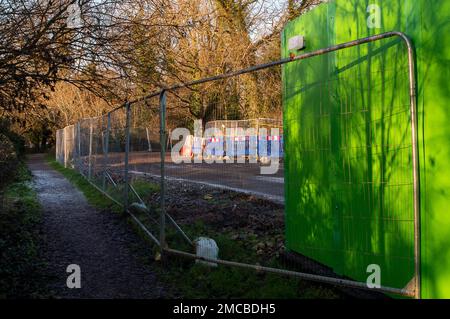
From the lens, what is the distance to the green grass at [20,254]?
18.0ft

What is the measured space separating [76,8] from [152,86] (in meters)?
1.98

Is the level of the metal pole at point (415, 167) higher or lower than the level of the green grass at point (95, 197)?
higher

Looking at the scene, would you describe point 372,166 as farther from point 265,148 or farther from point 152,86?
point 152,86

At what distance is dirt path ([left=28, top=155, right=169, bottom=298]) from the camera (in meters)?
5.64

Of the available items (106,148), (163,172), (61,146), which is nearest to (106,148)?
(106,148)

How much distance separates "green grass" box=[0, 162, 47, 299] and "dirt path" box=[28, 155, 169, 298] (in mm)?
153

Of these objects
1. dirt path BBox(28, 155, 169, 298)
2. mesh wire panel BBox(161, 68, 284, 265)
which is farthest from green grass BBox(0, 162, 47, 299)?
mesh wire panel BBox(161, 68, 284, 265)

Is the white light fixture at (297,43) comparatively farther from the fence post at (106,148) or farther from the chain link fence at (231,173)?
the fence post at (106,148)

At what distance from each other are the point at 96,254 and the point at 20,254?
0.99 meters

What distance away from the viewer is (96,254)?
285 inches

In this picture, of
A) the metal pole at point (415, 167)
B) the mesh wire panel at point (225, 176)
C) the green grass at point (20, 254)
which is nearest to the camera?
the metal pole at point (415, 167)

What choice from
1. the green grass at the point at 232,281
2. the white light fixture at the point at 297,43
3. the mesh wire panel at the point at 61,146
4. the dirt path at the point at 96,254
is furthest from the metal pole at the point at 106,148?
the mesh wire panel at the point at 61,146

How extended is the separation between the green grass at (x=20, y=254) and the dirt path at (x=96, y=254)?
153 millimetres

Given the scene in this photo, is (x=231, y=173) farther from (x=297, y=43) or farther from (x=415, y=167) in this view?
(x=415, y=167)
